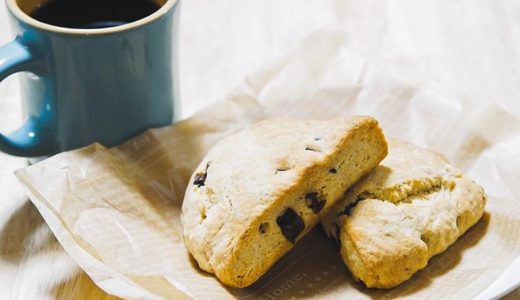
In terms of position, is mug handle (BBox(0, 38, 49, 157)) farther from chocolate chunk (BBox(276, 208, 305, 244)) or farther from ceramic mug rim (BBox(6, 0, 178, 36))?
chocolate chunk (BBox(276, 208, 305, 244))

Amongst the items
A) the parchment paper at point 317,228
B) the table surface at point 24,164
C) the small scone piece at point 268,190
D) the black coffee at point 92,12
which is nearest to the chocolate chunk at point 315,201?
the small scone piece at point 268,190

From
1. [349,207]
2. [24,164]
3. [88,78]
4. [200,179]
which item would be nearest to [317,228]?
[349,207]

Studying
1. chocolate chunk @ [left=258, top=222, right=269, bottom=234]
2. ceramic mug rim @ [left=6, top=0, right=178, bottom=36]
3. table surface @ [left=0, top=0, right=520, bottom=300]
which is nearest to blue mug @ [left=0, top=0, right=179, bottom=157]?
ceramic mug rim @ [left=6, top=0, right=178, bottom=36]

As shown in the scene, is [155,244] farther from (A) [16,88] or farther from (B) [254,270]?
(A) [16,88]

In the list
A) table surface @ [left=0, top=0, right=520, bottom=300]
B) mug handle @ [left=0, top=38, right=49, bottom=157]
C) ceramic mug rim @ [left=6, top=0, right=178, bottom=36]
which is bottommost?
table surface @ [left=0, top=0, right=520, bottom=300]

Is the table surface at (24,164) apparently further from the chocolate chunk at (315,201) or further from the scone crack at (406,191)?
the chocolate chunk at (315,201)

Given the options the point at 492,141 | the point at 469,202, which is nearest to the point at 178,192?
the point at 469,202

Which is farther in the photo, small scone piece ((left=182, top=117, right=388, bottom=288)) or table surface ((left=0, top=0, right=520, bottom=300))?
table surface ((left=0, top=0, right=520, bottom=300))
